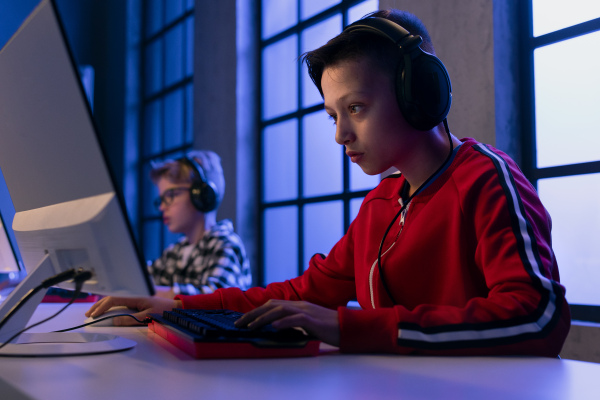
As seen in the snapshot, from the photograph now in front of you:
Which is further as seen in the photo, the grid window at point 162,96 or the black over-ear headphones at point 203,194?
the grid window at point 162,96

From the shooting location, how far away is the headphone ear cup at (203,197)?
→ 2.63 meters

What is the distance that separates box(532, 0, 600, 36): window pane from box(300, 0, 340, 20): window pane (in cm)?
126

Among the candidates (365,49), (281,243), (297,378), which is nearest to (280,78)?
(281,243)

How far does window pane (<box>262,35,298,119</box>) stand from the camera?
3379 millimetres

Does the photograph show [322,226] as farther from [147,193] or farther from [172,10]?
[172,10]

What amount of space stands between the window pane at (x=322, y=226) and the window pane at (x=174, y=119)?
188cm

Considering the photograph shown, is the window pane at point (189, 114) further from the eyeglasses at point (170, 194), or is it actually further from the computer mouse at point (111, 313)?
the computer mouse at point (111, 313)

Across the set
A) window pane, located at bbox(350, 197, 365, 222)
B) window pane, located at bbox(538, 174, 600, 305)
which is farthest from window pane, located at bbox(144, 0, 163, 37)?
window pane, located at bbox(538, 174, 600, 305)

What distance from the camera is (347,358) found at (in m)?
0.71

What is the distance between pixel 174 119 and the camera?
473 cm

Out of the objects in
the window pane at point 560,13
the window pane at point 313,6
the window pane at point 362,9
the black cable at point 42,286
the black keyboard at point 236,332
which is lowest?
the black keyboard at point 236,332

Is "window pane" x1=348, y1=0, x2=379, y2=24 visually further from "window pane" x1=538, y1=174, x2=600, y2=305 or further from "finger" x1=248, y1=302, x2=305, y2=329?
"finger" x1=248, y1=302, x2=305, y2=329

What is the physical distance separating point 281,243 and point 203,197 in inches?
35.1

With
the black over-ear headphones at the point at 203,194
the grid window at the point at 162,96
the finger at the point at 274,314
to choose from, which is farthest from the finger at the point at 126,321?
the grid window at the point at 162,96
